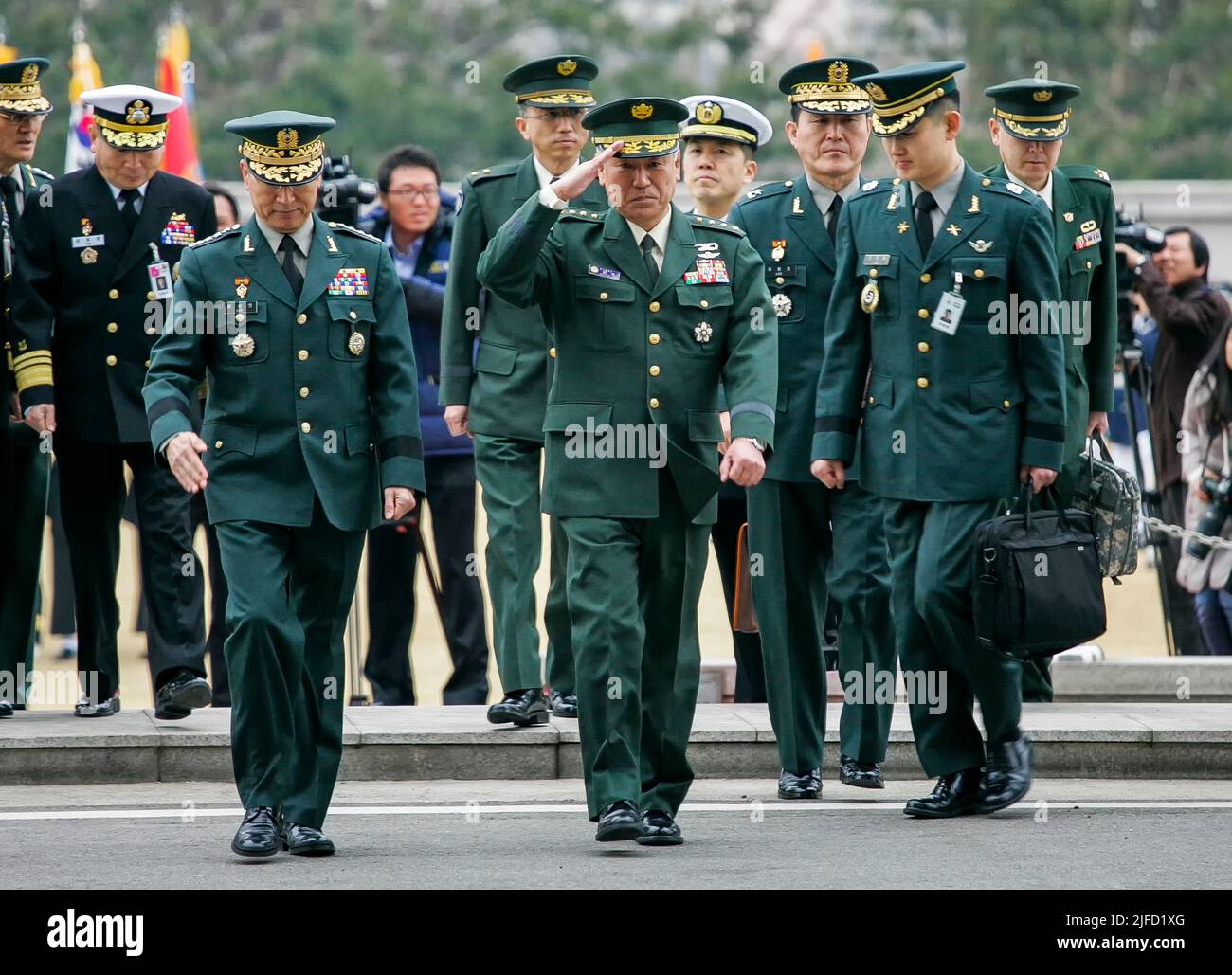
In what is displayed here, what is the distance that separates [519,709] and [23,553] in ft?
6.85

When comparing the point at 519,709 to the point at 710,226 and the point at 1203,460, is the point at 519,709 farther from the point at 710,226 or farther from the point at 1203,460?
the point at 1203,460

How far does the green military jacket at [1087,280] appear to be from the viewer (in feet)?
29.1

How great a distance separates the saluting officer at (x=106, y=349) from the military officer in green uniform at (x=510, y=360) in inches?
41.6

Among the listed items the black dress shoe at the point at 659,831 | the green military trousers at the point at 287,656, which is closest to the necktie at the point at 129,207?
the green military trousers at the point at 287,656

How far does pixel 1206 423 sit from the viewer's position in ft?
38.6

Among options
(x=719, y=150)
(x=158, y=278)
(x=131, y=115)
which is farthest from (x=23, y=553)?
(x=719, y=150)

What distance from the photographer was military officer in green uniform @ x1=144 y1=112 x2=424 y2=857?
7051 millimetres

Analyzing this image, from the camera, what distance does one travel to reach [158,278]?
9.18 meters

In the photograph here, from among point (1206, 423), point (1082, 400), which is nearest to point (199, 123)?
point (1206, 423)

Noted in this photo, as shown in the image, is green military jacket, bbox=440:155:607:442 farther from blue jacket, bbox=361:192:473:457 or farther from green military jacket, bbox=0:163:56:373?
green military jacket, bbox=0:163:56:373

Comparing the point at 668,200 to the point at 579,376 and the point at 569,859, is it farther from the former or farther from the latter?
the point at 569,859

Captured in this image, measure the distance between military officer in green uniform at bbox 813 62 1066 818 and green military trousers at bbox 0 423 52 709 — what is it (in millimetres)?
3387

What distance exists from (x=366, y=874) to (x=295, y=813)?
0.44 m
